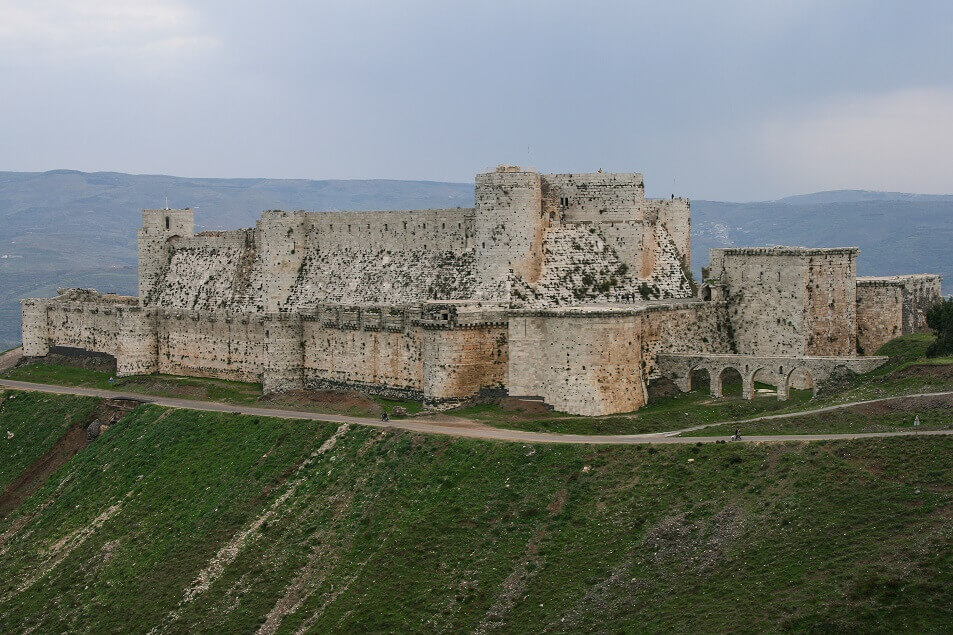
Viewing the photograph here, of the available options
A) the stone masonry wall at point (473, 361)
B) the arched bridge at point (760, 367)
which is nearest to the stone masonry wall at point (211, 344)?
the stone masonry wall at point (473, 361)

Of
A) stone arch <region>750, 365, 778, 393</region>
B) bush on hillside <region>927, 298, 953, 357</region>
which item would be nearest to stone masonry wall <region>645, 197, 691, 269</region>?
stone arch <region>750, 365, 778, 393</region>

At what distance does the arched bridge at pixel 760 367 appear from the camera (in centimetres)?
6219

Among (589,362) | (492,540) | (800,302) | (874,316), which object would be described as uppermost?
(800,302)

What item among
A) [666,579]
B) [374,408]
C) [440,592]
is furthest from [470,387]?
[666,579]

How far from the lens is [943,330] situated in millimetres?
61188

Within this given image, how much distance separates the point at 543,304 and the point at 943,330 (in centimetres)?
2034

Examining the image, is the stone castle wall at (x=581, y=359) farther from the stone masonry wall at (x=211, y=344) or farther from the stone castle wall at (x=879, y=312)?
the stone masonry wall at (x=211, y=344)

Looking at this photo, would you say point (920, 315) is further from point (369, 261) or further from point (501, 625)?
point (501, 625)

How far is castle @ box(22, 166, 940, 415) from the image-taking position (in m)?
63.1

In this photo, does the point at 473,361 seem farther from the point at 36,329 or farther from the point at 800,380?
the point at 36,329

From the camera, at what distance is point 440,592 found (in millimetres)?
45406

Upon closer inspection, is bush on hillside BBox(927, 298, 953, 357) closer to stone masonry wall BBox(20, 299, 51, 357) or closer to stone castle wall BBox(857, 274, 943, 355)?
stone castle wall BBox(857, 274, 943, 355)

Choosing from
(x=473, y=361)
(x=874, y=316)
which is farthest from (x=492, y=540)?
(x=874, y=316)

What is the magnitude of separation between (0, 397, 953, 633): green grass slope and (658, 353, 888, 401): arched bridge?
571 inches
